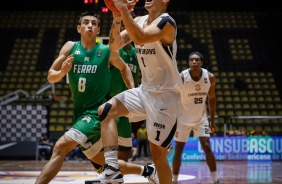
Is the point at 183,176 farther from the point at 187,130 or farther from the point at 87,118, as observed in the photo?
the point at 87,118

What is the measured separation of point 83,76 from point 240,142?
9336 mm

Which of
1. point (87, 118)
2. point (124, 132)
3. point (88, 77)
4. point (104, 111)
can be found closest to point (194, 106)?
point (124, 132)

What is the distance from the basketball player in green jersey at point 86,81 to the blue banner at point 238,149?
8.54 m

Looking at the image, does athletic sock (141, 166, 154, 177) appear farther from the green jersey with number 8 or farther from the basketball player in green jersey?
the green jersey with number 8

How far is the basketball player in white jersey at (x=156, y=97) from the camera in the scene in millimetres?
4059

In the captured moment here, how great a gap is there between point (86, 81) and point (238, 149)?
9.36 m

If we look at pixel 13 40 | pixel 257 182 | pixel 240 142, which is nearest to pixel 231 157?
pixel 240 142

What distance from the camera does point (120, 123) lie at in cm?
534


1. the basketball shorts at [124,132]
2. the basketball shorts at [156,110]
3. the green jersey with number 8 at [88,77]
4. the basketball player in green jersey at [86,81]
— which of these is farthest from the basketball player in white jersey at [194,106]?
the basketball shorts at [156,110]

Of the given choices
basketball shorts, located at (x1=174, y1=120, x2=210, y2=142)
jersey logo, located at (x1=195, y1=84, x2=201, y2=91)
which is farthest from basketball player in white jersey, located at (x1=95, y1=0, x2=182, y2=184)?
jersey logo, located at (x1=195, y1=84, x2=201, y2=91)

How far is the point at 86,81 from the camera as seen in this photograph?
471 cm

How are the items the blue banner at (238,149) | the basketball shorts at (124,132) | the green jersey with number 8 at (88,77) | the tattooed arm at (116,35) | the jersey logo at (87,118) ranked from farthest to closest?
the blue banner at (238,149) → the basketball shorts at (124,132) → the green jersey with number 8 at (88,77) → the jersey logo at (87,118) → the tattooed arm at (116,35)

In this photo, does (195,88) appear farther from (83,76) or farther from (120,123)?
(83,76)

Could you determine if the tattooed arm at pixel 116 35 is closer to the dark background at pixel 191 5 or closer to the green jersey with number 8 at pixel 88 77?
the green jersey with number 8 at pixel 88 77
